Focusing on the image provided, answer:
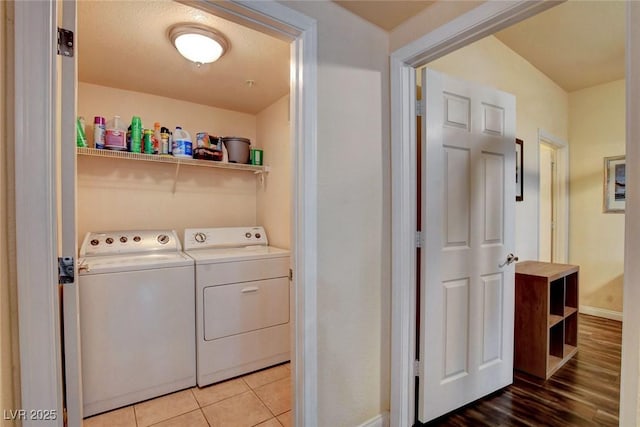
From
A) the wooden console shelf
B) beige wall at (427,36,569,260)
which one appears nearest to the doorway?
beige wall at (427,36,569,260)

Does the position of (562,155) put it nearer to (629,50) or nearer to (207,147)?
(629,50)

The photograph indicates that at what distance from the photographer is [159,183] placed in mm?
2574

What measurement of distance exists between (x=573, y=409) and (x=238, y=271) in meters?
2.30

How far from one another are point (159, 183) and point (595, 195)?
462 centimetres

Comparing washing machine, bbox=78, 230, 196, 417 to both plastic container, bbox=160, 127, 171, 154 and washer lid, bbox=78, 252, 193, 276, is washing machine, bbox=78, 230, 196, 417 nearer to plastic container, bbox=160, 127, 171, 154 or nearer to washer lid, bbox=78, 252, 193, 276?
washer lid, bbox=78, 252, 193, 276

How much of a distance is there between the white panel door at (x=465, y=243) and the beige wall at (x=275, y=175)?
129 centimetres


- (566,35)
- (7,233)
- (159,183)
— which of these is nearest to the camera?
(7,233)

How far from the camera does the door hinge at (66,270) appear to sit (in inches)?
33.4

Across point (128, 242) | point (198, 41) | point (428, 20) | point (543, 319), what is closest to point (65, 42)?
point (198, 41)

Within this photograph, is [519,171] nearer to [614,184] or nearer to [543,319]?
[543,319]

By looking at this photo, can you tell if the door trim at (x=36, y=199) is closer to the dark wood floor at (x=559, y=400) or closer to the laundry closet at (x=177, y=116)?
the laundry closet at (x=177, y=116)

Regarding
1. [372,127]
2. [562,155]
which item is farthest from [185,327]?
[562,155]

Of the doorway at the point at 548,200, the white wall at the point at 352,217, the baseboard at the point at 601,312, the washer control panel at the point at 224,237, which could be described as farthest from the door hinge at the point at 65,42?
the baseboard at the point at 601,312

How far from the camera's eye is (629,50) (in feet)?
2.86
